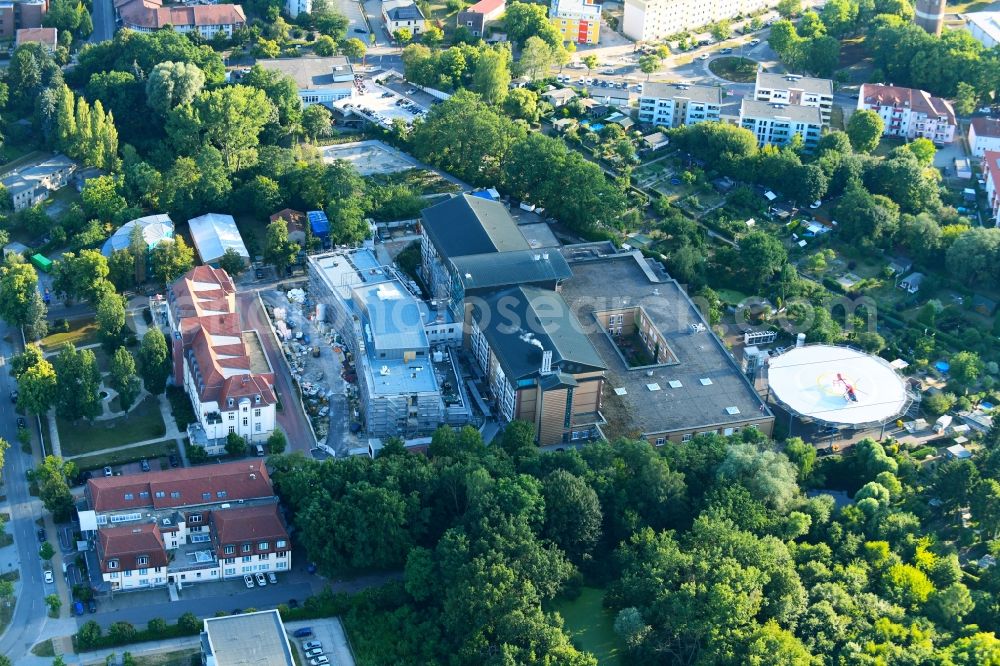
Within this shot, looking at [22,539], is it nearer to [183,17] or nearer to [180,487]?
[180,487]

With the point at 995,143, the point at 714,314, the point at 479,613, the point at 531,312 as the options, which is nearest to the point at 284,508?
the point at 479,613

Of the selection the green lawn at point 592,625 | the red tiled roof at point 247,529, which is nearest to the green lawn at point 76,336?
the red tiled roof at point 247,529

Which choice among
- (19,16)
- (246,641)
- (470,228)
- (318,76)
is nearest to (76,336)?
(470,228)

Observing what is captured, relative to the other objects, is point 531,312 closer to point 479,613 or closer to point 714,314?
point 714,314

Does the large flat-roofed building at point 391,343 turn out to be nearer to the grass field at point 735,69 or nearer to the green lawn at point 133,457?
the green lawn at point 133,457

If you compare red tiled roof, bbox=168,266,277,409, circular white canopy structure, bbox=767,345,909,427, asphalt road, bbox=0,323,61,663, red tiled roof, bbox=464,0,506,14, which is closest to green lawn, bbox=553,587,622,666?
circular white canopy structure, bbox=767,345,909,427

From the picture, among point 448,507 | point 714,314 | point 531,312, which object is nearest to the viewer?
point 448,507
